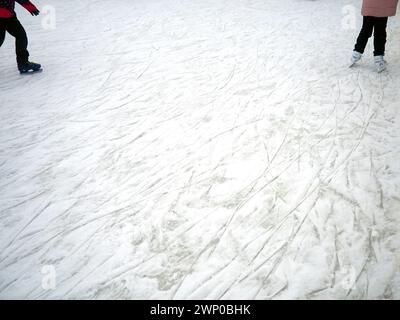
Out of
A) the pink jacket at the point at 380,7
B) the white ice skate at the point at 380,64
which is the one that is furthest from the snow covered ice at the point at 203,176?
the pink jacket at the point at 380,7

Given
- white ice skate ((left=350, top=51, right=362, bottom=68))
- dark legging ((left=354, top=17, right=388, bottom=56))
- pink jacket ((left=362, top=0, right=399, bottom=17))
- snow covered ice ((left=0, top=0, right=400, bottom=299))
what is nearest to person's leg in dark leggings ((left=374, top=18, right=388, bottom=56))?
dark legging ((left=354, top=17, right=388, bottom=56))

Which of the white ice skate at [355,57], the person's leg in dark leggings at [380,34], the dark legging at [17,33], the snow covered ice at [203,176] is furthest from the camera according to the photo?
the white ice skate at [355,57]

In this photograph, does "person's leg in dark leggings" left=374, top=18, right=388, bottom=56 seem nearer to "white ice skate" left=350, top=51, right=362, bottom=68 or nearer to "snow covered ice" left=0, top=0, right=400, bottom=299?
"white ice skate" left=350, top=51, right=362, bottom=68

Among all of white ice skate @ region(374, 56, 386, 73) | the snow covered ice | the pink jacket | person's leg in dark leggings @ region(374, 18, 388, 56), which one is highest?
the pink jacket

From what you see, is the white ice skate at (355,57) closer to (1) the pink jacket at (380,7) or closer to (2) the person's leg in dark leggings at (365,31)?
→ (2) the person's leg in dark leggings at (365,31)

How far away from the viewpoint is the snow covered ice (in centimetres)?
216

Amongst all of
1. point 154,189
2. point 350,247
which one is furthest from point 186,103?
point 350,247

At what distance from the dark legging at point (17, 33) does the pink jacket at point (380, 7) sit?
575 cm

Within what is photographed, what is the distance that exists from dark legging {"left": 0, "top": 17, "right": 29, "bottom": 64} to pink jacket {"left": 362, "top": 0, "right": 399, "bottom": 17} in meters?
5.75

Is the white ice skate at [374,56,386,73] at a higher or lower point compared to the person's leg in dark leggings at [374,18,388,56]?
lower

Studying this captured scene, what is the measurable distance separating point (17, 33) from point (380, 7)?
5965 millimetres

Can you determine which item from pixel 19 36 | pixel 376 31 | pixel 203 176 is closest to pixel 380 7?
pixel 376 31

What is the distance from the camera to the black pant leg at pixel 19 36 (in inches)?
187

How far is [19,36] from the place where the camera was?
4887mm
